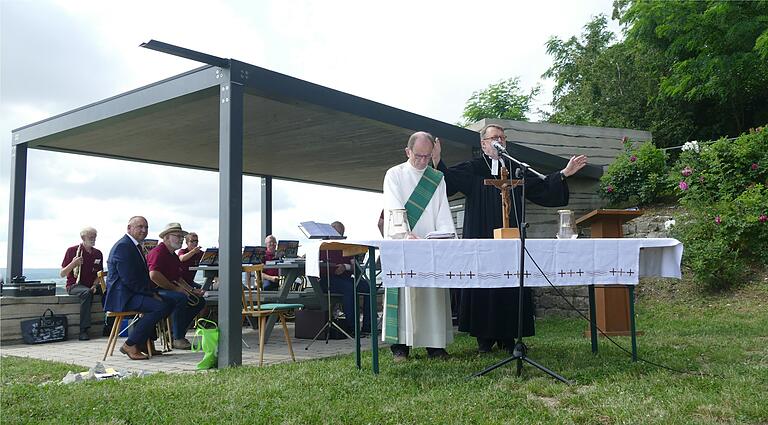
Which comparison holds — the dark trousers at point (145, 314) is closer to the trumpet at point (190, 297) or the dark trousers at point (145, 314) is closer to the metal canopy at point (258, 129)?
the trumpet at point (190, 297)

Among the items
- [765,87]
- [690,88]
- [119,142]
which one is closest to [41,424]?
[119,142]

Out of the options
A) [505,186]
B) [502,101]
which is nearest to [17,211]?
[505,186]

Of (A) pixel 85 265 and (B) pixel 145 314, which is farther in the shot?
(A) pixel 85 265

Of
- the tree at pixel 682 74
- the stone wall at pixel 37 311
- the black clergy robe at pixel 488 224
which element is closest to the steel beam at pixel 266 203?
the stone wall at pixel 37 311

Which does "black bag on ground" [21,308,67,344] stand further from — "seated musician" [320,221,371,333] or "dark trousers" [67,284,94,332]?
"seated musician" [320,221,371,333]

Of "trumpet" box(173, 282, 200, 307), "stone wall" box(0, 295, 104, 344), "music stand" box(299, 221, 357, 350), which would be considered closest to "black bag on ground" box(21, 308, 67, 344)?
"stone wall" box(0, 295, 104, 344)

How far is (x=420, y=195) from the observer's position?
200 inches

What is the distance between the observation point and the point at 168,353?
6.92 m

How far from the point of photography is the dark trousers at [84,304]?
329 inches

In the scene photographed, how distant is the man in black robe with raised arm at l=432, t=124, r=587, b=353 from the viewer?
5188 millimetres

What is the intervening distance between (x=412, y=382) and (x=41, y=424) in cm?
199

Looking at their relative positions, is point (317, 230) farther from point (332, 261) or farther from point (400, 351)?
point (400, 351)

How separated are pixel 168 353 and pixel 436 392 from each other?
4.07 m

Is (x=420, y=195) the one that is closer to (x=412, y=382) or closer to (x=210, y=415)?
(x=412, y=382)
